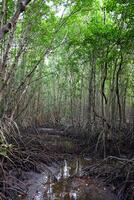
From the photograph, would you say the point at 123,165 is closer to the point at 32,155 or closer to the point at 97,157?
the point at 32,155

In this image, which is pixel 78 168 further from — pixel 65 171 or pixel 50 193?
pixel 50 193

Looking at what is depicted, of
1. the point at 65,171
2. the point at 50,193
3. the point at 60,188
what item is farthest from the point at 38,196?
the point at 65,171

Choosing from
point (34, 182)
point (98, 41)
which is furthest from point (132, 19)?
point (34, 182)

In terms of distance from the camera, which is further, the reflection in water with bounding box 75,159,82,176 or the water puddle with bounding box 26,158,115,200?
the reflection in water with bounding box 75,159,82,176

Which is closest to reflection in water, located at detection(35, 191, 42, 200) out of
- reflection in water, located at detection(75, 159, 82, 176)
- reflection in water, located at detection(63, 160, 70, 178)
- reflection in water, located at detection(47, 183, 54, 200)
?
reflection in water, located at detection(47, 183, 54, 200)

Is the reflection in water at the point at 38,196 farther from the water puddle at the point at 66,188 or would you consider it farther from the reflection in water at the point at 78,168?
the reflection in water at the point at 78,168

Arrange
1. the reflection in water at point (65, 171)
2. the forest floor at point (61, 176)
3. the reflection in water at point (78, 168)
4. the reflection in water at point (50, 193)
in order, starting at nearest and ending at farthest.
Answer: the forest floor at point (61, 176), the reflection in water at point (50, 193), the reflection in water at point (65, 171), the reflection in water at point (78, 168)

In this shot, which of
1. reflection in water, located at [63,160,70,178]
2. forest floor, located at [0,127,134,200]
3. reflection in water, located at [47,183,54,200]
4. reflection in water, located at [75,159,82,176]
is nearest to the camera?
forest floor, located at [0,127,134,200]

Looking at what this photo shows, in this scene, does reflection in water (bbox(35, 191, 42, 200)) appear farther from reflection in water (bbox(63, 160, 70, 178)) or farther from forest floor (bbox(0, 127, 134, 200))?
reflection in water (bbox(63, 160, 70, 178))

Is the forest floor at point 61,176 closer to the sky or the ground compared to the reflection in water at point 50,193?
closer to the sky

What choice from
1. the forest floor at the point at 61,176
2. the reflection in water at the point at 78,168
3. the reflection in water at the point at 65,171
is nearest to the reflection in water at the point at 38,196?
the forest floor at the point at 61,176

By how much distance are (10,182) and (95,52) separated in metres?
7.50

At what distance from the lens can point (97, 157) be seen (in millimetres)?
8891

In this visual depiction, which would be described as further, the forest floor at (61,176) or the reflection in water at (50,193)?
the reflection in water at (50,193)
